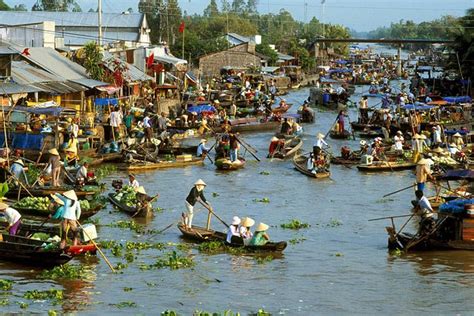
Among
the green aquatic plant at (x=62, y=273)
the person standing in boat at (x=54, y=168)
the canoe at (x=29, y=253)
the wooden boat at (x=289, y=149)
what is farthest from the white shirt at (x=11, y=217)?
the wooden boat at (x=289, y=149)

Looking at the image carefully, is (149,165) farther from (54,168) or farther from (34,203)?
(34,203)

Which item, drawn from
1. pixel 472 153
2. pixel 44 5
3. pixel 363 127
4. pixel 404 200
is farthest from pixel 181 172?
pixel 44 5

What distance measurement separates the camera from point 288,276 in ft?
56.1

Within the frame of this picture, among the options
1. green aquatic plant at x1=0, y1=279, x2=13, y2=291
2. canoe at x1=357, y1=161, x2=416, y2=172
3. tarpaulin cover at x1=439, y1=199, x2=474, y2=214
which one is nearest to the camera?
green aquatic plant at x1=0, y1=279, x2=13, y2=291

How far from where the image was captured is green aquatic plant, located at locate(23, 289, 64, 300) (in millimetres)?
14734

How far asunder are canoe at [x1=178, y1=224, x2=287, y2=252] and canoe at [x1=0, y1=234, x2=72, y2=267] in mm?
3570

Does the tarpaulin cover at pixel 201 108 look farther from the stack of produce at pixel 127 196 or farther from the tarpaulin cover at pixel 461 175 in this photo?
the tarpaulin cover at pixel 461 175

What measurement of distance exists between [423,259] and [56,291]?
23.6 ft

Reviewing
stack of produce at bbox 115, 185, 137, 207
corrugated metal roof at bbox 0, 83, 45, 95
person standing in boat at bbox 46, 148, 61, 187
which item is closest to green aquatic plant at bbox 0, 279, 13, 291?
stack of produce at bbox 115, 185, 137, 207

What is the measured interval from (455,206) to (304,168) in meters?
11.7

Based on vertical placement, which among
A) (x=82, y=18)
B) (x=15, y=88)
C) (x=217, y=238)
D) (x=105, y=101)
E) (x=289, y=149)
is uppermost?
(x=82, y=18)

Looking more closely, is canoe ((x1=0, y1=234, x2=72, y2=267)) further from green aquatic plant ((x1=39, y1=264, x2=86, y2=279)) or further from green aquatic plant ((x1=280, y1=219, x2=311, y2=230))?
green aquatic plant ((x1=280, y1=219, x2=311, y2=230))

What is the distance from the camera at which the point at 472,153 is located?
30.7 metres

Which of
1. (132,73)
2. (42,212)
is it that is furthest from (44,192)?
(132,73)
